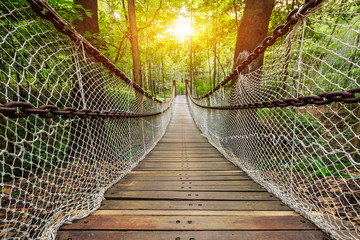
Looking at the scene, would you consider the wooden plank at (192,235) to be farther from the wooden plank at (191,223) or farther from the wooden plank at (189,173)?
the wooden plank at (189,173)

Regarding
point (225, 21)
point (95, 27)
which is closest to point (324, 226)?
point (95, 27)

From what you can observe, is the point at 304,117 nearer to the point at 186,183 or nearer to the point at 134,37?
the point at 186,183

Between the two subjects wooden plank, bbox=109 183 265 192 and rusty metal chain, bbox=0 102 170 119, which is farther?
wooden plank, bbox=109 183 265 192

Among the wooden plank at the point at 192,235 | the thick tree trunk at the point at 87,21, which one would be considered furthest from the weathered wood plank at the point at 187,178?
the thick tree trunk at the point at 87,21

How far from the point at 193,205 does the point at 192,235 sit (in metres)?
0.26

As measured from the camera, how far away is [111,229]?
94 cm

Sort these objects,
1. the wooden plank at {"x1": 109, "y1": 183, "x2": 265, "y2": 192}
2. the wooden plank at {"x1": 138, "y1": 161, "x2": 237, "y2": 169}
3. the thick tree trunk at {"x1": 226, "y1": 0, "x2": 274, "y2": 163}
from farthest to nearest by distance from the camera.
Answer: the wooden plank at {"x1": 138, "y1": 161, "x2": 237, "y2": 169}
the thick tree trunk at {"x1": 226, "y1": 0, "x2": 274, "y2": 163}
the wooden plank at {"x1": 109, "y1": 183, "x2": 265, "y2": 192}

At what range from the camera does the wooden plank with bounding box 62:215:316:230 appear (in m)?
0.94

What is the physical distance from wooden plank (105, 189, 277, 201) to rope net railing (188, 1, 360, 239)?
129 millimetres

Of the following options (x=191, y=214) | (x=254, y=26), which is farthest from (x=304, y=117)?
(x=254, y=26)

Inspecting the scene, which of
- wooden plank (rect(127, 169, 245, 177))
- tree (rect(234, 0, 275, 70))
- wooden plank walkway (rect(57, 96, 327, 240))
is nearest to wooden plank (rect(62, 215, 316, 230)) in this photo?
wooden plank walkway (rect(57, 96, 327, 240))

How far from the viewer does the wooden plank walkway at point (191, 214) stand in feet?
2.98

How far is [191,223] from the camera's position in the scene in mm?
981

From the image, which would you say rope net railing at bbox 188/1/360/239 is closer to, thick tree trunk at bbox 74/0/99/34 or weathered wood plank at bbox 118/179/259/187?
weathered wood plank at bbox 118/179/259/187
